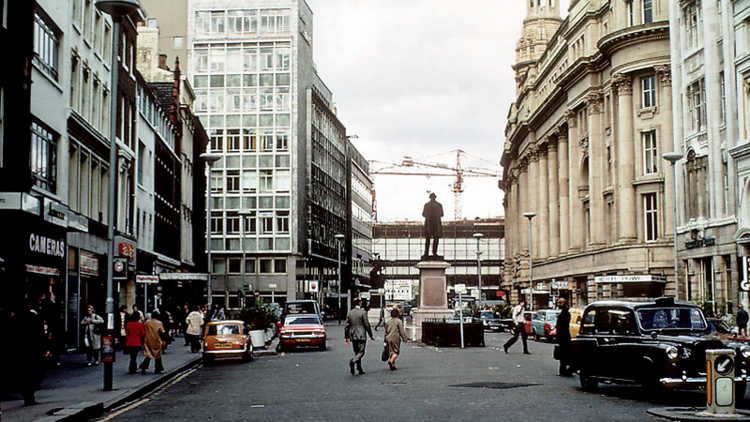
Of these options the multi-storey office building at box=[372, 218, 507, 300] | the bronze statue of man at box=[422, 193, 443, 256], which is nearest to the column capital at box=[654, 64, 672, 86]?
the bronze statue of man at box=[422, 193, 443, 256]

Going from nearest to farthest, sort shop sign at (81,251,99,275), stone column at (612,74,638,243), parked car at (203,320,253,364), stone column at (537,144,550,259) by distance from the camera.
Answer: parked car at (203,320,253,364), shop sign at (81,251,99,275), stone column at (612,74,638,243), stone column at (537,144,550,259)

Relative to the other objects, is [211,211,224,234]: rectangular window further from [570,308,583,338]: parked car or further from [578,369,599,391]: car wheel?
[578,369,599,391]: car wheel

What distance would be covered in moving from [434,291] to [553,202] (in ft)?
157

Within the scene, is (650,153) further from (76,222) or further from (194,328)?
(76,222)

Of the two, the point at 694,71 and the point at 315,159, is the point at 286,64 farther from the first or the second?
the point at 694,71

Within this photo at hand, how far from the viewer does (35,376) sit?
1772 centimetres

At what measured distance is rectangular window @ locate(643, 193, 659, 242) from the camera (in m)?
62.5

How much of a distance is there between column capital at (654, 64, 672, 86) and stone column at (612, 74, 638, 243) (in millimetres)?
2703

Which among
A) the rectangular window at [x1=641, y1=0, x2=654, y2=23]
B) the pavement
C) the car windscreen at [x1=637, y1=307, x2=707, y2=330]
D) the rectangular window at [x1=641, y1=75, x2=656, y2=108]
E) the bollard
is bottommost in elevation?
the pavement

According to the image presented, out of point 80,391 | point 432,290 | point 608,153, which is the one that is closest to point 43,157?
point 80,391

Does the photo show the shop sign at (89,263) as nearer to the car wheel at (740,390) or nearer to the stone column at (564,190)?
the car wheel at (740,390)

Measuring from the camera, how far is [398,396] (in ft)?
57.8

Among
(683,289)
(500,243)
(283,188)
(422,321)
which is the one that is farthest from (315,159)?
(500,243)

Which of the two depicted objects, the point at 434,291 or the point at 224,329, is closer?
the point at 224,329
